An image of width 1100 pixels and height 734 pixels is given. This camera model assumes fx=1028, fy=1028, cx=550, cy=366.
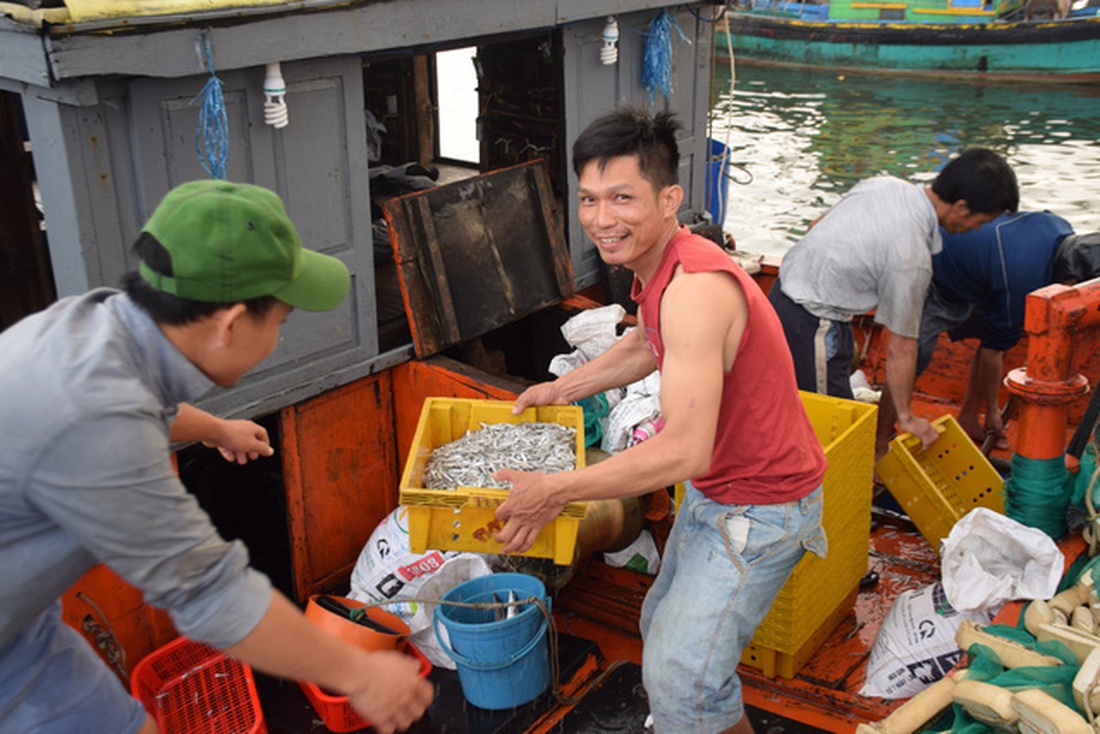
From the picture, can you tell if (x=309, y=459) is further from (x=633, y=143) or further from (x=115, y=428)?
(x=115, y=428)

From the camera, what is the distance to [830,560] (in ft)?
14.6

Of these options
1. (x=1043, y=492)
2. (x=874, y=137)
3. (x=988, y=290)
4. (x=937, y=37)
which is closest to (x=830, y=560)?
(x=1043, y=492)

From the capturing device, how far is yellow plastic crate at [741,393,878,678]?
4242 millimetres

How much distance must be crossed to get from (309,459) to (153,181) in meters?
1.64

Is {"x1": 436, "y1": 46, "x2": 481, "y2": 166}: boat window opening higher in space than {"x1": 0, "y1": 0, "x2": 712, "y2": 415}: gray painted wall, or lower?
lower

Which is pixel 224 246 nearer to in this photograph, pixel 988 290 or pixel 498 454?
pixel 498 454

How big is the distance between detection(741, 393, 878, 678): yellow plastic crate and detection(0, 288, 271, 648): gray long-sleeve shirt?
273 cm

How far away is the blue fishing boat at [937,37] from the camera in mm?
23672

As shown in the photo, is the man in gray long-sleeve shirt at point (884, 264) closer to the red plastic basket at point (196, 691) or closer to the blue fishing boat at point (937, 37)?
the red plastic basket at point (196, 691)

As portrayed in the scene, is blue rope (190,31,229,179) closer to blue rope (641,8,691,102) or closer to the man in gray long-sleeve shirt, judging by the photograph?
the man in gray long-sleeve shirt

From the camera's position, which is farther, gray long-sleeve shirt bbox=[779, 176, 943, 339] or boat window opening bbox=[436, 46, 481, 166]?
boat window opening bbox=[436, 46, 481, 166]

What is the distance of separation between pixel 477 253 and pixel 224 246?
13.0 feet

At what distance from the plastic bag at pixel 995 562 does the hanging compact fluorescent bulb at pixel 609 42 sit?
3466mm

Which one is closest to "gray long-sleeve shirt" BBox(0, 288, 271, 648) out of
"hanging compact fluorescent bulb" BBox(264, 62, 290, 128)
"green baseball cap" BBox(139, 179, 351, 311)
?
"green baseball cap" BBox(139, 179, 351, 311)
